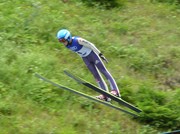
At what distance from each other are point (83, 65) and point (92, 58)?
1.03m

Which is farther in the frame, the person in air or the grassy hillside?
the person in air

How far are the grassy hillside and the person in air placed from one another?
0.33 metres

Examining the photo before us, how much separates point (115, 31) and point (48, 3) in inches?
70.6

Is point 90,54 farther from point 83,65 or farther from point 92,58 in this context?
point 83,65

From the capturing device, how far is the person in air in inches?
291

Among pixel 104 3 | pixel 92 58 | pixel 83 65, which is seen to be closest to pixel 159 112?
pixel 92 58

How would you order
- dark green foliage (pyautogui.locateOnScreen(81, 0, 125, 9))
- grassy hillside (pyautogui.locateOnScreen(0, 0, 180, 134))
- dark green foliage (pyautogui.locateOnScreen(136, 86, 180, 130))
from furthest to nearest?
1. dark green foliage (pyautogui.locateOnScreen(81, 0, 125, 9))
2. dark green foliage (pyautogui.locateOnScreen(136, 86, 180, 130))
3. grassy hillside (pyautogui.locateOnScreen(0, 0, 180, 134))

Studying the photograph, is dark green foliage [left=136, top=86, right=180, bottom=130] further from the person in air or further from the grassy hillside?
the person in air

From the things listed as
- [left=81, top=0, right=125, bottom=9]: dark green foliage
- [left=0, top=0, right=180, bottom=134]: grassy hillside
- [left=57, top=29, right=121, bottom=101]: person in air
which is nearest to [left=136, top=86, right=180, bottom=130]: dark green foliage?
[left=0, top=0, right=180, bottom=134]: grassy hillside

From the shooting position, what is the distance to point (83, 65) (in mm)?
8562

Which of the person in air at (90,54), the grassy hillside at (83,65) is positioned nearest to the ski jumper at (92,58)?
the person in air at (90,54)

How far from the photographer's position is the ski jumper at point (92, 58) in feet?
24.3

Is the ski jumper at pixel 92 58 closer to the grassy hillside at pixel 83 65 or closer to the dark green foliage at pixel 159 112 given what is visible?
the grassy hillside at pixel 83 65

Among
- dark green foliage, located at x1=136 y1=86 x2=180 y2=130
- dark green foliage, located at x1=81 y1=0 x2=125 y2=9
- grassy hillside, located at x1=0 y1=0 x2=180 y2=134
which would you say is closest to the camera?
grassy hillside, located at x1=0 y1=0 x2=180 y2=134
